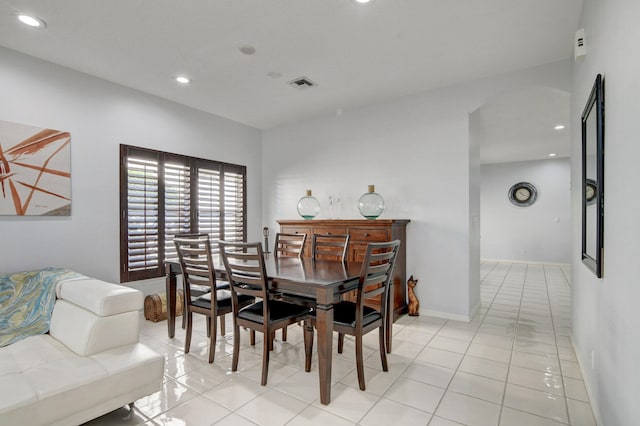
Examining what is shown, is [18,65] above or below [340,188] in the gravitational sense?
above

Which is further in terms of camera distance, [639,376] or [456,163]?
[456,163]

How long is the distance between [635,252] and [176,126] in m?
4.54

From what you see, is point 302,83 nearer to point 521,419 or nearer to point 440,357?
point 440,357

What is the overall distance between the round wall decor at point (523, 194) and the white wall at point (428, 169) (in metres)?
5.43

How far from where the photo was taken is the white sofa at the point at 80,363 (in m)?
1.56

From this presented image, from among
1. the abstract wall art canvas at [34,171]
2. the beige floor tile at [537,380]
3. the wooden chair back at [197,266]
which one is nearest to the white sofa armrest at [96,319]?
the wooden chair back at [197,266]

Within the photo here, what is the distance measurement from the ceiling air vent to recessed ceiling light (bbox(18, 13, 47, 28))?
217 centimetres

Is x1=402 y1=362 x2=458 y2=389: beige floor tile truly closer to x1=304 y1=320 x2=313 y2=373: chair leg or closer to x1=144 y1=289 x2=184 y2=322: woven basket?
x1=304 y1=320 x2=313 y2=373: chair leg

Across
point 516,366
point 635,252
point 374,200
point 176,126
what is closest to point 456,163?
point 374,200

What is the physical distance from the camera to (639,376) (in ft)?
3.69

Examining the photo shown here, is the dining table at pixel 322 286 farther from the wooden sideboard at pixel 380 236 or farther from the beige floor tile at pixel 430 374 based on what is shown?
the wooden sideboard at pixel 380 236

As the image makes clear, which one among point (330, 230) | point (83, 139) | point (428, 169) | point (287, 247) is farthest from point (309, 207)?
point (83, 139)

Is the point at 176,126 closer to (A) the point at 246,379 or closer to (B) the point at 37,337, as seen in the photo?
(B) the point at 37,337

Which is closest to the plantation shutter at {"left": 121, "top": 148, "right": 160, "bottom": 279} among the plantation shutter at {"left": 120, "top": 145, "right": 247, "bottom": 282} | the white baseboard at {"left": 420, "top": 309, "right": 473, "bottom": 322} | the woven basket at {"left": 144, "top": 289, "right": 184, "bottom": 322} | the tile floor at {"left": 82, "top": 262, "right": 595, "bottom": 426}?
the plantation shutter at {"left": 120, "top": 145, "right": 247, "bottom": 282}
